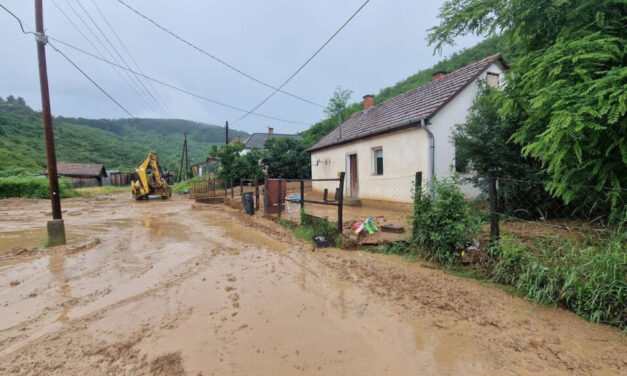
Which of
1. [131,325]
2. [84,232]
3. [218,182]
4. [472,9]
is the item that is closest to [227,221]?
[84,232]

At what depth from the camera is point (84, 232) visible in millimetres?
8508

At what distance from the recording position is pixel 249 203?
10.7m

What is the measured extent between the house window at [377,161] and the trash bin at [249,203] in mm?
5176

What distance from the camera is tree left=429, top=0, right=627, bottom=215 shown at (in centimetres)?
326

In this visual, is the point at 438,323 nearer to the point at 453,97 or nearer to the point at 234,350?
the point at 234,350

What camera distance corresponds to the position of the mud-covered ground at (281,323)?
221cm

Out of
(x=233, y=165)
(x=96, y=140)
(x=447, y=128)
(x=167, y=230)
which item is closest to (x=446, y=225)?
(x=447, y=128)

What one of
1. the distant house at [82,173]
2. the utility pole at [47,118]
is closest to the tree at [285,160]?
the utility pole at [47,118]

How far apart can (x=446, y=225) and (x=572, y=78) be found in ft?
8.49

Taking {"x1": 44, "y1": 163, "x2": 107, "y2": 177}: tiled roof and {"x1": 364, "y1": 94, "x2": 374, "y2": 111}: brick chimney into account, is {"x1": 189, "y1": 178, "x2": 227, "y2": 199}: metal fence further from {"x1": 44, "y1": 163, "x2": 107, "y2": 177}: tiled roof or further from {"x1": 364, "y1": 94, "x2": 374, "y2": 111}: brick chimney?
{"x1": 44, "y1": 163, "x2": 107, "y2": 177}: tiled roof

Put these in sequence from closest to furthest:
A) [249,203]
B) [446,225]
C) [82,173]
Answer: [446,225], [249,203], [82,173]

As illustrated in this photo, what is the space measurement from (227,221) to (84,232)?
4305mm

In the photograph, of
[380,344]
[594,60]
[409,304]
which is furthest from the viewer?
[594,60]

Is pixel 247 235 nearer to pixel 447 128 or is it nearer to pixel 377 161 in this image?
pixel 377 161
